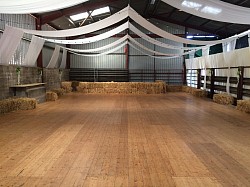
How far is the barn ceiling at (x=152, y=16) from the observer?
13477 mm

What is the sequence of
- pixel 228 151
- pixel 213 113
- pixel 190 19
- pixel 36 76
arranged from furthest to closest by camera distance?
pixel 190 19 → pixel 36 76 → pixel 213 113 → pixel 228 151

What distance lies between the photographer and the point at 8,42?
757 centimetres

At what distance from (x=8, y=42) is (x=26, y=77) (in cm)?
256

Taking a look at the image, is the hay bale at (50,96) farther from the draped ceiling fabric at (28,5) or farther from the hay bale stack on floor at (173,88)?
the hay bale stack on floor at (173,88)

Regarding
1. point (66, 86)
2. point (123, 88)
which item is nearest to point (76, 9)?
point (66, 86)

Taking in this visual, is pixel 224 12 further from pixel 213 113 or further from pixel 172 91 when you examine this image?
pixel 172 91

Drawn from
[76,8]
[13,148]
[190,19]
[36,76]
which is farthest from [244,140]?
[190,19]

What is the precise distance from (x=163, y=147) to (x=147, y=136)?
28.9 inches

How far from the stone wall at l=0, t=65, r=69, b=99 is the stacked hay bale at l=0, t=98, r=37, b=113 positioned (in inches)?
16.5

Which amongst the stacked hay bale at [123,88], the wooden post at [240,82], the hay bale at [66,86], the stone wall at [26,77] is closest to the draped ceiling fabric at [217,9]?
the wooden post at [240,82]

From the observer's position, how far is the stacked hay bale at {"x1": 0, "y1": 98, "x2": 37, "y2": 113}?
24.4 ft

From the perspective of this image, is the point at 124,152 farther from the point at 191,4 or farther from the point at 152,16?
the point at 152,16

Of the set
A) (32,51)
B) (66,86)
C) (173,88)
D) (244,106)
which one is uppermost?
(32,51)

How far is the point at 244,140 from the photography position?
4.50 metres
